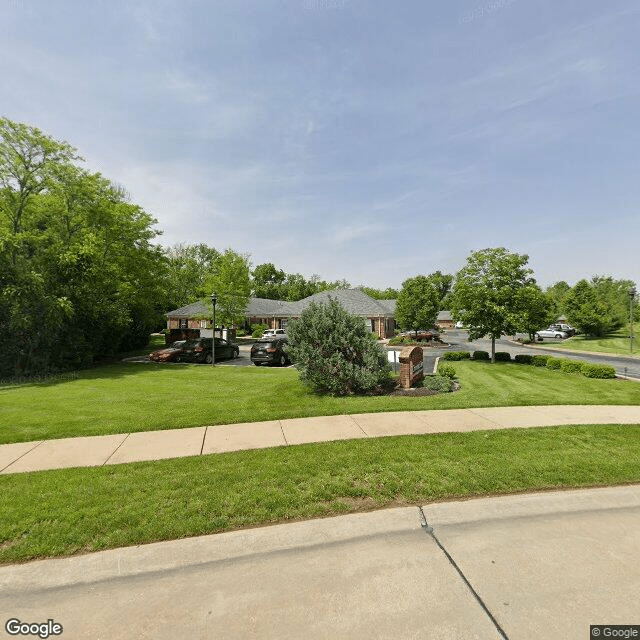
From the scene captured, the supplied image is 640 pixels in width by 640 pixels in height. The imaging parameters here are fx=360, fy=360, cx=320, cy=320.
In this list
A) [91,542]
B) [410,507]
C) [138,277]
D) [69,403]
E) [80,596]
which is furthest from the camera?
[138,277]

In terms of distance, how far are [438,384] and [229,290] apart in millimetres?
28787

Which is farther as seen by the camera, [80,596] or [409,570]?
[409,570]

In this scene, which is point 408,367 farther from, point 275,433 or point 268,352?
point 268,352

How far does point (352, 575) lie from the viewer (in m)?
3.46

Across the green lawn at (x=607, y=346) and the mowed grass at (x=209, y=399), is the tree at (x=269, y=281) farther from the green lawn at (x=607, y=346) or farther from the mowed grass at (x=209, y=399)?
the mowed grass at (x=209, y=399)

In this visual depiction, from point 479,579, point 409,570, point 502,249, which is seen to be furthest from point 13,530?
point 502,249

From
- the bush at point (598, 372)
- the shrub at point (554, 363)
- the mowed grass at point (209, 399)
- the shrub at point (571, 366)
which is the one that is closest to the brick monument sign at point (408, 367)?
the mowed grass at point (209, 399)

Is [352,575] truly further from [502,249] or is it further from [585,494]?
[502,249]

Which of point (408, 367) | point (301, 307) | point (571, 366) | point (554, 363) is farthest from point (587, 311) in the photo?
point (408, 367)

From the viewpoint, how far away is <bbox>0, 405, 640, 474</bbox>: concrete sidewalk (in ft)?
20.7

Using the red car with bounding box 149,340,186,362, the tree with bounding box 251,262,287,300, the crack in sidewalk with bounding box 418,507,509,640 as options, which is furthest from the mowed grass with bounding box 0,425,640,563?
the tree with bounding box 251,262,287,300

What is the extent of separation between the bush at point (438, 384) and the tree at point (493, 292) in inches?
290

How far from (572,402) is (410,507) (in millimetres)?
7640

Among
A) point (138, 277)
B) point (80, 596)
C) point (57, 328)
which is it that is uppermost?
point (138, 277)
